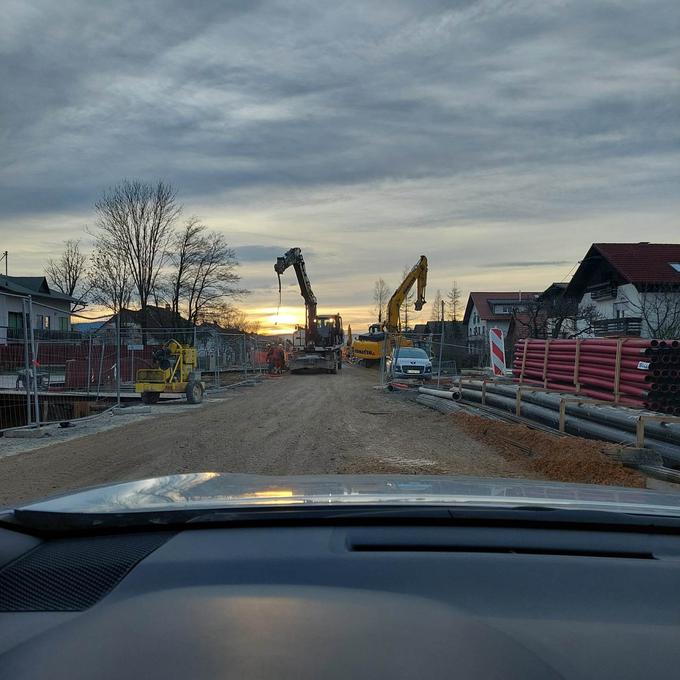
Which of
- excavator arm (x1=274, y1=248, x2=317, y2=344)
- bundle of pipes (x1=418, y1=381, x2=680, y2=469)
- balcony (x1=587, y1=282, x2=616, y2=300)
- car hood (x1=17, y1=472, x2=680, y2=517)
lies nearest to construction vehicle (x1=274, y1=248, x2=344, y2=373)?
excavator arm (x1=274, y1=248, x2=317, y2=344)

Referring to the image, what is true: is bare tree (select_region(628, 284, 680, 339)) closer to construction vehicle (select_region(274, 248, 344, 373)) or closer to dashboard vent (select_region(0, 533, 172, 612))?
construction vehicle (select_region(274, 248, 344, 373))

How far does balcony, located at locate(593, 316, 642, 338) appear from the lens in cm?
3109

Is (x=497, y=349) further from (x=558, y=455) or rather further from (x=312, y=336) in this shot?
(x=312, y=336)

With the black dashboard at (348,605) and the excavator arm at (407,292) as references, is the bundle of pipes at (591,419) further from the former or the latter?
the excavator arm at (407,292)

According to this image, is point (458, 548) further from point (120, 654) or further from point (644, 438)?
point (644, 438)

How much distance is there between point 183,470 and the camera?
9586 mm

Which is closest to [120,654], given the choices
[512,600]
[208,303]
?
[512,600]

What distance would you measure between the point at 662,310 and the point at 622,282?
6954 millimetres

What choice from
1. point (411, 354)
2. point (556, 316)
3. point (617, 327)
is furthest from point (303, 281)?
point (617, 327)

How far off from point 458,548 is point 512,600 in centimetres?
28

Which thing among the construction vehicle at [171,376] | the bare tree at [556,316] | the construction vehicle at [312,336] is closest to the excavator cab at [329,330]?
the construction vehicle at [312,336]

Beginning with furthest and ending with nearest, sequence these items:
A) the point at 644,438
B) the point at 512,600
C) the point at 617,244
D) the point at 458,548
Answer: the point at 617,244 → the point at 644,438 → the point at 458,548 → the point at 512,600

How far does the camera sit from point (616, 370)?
1112 centimetres

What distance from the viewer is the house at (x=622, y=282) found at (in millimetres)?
32750
